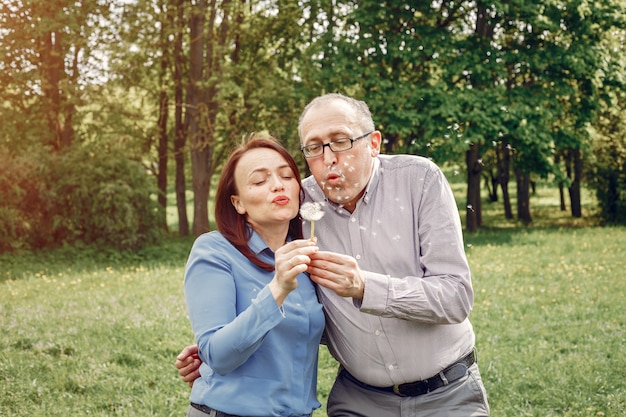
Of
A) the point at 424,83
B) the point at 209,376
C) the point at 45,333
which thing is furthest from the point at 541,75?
the point at 209,376

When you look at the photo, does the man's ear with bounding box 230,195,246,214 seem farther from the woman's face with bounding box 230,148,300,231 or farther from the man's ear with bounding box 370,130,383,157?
the man's ear with bounding box 370,130,383,157

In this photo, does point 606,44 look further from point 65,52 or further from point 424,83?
point 65,52

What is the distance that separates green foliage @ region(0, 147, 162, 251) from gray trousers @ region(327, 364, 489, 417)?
542 inches

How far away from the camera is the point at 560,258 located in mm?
12852

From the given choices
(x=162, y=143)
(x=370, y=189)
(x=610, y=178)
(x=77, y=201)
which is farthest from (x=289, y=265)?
(x=610, y=178)

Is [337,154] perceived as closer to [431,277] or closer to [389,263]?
[389,263]

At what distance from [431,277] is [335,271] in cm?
57

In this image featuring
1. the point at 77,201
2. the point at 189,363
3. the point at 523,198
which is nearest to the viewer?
the point at 189,363

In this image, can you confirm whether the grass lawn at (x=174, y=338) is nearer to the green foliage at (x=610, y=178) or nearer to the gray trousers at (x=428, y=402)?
the gray trousers at (x=428, y=402)

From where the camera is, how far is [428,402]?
3.00m

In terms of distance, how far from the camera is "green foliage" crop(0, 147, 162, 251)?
1625 centimetres

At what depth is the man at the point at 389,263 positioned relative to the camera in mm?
2938

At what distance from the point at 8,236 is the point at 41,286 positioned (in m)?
5.50

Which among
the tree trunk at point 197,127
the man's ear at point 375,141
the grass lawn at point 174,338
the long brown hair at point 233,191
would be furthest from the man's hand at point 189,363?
the tree trunk at point 197,127
